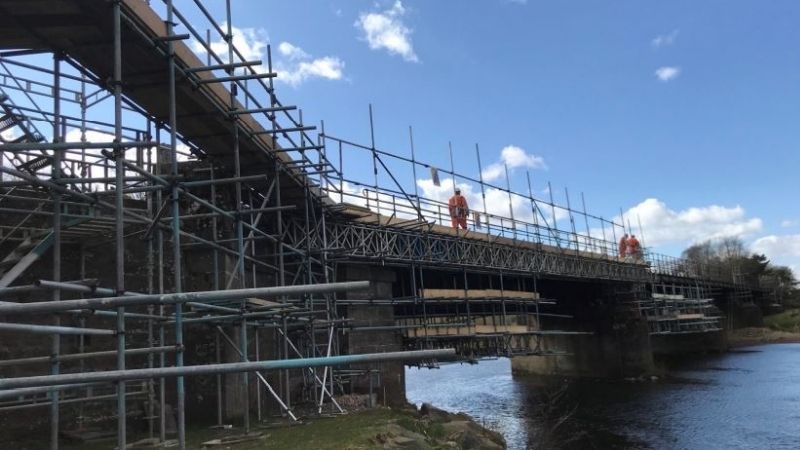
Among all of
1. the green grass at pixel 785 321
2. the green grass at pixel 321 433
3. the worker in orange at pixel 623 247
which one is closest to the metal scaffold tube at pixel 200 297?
the green grass at pixel 321 433

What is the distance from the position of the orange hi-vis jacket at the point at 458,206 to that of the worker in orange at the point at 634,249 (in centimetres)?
1960

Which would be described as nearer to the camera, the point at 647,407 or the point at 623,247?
the point at 647,407

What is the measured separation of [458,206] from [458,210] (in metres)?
0.16

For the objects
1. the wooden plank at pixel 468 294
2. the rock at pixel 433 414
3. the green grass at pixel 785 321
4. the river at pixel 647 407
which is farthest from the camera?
the green grass at pixel 785 321

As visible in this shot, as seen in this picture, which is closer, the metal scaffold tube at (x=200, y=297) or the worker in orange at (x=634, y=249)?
the metal scaffold tube at (x=200, y=297)

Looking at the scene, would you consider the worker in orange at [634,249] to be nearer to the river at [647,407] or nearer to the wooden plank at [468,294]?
the river at [647,407]

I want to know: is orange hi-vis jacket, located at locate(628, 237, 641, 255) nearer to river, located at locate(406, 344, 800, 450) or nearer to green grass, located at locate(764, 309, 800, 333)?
river, located at locate(406, 344, 800, 450)

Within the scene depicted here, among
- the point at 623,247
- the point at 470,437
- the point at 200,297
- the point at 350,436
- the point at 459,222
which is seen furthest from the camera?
the point at 623,247

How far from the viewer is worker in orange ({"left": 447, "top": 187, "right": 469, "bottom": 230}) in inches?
942

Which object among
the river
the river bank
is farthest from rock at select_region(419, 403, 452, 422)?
the river

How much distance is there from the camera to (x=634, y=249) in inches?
1590

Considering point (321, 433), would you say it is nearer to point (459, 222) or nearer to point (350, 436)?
point (350, 436)

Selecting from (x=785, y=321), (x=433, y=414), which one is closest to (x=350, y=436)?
(x=433, y=414)

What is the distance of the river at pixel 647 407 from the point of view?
20.2 metres
